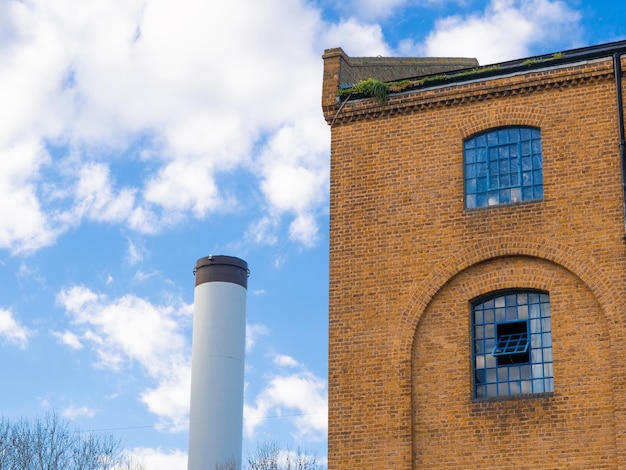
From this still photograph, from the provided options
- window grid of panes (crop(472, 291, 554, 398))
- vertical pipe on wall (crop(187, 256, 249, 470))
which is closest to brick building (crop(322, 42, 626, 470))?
window grid of panes (crop(472, 291, 554, 398))

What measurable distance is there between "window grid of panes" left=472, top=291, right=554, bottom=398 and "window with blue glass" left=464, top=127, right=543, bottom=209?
203 centimetres

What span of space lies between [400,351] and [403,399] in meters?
0.95

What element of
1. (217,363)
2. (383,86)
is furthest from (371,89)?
(217,363)

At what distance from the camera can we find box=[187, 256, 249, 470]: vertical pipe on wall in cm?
3603

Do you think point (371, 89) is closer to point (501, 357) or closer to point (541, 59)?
point (541, 59)

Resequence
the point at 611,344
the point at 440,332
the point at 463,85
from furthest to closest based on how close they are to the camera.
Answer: the point at 463,85 < the point at 440,332 < the point at 611,344

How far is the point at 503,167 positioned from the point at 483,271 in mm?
2223

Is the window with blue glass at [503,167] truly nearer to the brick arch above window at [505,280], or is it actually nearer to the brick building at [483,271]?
the brick building at [483,271]


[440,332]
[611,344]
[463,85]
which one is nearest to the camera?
[611,344]

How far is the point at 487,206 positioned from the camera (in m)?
20.7

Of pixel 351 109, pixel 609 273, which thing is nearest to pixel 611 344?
pixel 609 273

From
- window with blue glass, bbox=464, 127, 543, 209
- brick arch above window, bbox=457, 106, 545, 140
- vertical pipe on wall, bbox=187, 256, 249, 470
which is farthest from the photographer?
vertical pipe on wall, bbox=187, 256, 249, 470

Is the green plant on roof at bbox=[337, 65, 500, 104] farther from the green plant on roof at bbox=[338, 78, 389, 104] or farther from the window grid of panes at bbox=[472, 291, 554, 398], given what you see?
the window grid of panes at bbox=[472, 291, 554, 398]

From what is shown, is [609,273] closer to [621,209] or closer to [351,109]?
[621,209]
